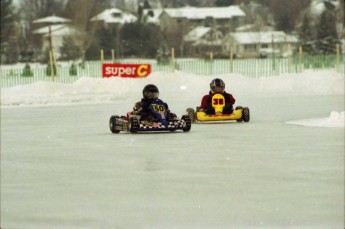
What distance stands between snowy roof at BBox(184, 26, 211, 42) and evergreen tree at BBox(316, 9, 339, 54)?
43.3 ft

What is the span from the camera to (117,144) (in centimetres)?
1262

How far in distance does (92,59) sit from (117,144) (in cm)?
4181

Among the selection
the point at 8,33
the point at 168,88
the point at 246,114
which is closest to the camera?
the point at 246,114

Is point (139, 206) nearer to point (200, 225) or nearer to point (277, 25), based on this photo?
point (200, 225)

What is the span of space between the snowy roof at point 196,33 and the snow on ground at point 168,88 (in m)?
41.9

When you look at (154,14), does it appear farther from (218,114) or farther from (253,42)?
(218,114)

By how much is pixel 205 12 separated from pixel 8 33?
29.5 meters

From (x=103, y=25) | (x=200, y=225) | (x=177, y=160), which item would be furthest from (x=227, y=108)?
(x=103, y=25)

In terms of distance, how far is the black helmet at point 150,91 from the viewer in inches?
540

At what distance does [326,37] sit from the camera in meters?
57.6

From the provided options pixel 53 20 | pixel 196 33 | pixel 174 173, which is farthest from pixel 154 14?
pixel 174 173

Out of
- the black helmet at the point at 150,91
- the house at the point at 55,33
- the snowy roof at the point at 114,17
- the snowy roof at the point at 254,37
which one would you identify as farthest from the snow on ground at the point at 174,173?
the snowy roof at the point at 254,37

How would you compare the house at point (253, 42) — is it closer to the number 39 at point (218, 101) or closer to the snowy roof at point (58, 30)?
the snowy roof at point (58, 30)

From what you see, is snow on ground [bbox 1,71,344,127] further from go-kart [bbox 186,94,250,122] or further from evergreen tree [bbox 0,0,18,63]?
evergreen tree [bbox 0,0,18,63]
